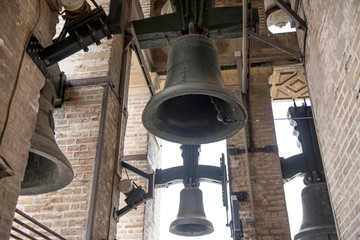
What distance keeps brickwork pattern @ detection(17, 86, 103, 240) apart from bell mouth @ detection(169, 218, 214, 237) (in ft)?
5.77

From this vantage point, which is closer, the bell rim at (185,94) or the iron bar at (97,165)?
the bell rim at (185,94)

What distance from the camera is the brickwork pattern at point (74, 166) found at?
3889 millimetres

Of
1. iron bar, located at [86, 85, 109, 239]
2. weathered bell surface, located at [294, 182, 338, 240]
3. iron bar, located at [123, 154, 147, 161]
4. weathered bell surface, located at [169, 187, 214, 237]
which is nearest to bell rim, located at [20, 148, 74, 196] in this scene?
iron bar, located at [86, 85, 109, 239]

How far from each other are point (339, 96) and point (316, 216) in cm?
223

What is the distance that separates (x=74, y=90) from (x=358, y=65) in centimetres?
318

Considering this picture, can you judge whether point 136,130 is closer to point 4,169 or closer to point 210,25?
point 210,25

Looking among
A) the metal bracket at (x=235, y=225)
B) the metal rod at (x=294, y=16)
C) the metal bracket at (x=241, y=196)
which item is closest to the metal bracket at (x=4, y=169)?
the metal rod at (x=294, y=16)

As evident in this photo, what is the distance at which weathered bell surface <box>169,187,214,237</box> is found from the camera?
5324 mm

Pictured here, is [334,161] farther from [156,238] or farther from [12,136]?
[156,238]

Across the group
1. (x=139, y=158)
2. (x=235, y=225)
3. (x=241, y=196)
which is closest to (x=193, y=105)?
(x=235, y=225)

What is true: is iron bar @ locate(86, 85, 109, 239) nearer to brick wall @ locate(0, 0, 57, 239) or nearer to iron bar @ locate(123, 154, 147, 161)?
brick wall @ locate(0, 0, 57, 239)

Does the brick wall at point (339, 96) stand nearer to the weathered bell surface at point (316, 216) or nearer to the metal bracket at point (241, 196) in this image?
the weathered bell surface at point (316, 216)

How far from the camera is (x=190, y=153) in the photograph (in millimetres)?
5941

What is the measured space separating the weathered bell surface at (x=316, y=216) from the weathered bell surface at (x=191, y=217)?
4.05 feet
